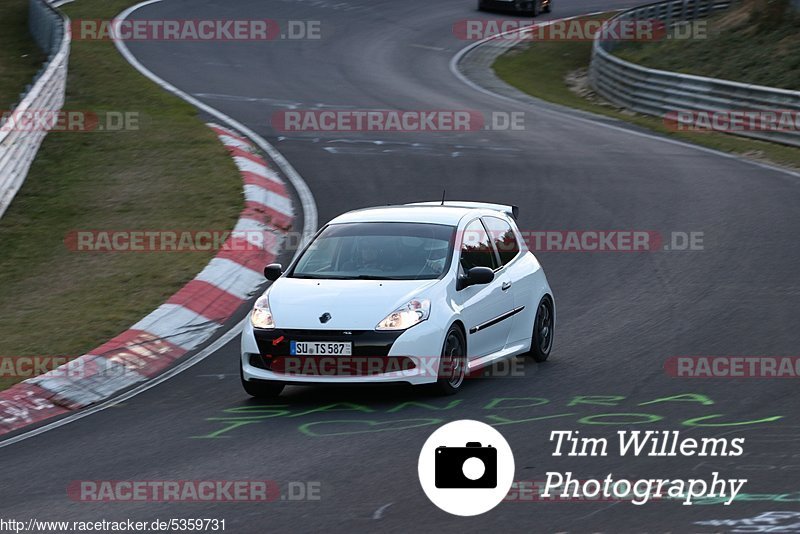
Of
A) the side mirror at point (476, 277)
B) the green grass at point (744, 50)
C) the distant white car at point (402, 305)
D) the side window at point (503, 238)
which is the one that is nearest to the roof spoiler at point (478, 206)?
the distant white car at point (402, 305)

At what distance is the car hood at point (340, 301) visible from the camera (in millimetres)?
9617

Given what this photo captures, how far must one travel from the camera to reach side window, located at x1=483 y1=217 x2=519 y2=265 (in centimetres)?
1133

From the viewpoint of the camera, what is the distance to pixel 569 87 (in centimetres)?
3381

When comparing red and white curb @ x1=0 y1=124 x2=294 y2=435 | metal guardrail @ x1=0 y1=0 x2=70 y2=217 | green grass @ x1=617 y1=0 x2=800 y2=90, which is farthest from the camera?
green grass @ x1=617 y1=0 x2=800 y2=90

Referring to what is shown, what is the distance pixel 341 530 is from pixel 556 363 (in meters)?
4.78

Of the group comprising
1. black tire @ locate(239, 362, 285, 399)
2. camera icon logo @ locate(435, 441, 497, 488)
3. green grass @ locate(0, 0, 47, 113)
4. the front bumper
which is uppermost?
camera icon logo @ locate(435, 441, 497, 488)

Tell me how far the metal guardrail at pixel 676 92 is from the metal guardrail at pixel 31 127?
12.0 meters

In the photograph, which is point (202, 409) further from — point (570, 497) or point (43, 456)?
point (570, 497)

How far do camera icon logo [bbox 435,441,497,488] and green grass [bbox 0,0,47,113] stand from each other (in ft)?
63.9

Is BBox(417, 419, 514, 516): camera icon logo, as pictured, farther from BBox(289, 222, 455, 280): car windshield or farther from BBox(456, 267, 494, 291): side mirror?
BBox(289, 222, 455, 280): car windshield

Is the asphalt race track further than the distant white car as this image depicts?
No

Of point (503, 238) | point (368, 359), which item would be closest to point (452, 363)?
point (368, 359)

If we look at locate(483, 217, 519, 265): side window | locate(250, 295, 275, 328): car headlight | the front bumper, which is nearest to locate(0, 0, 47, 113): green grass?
locate(483, 217, 519, 265): side window

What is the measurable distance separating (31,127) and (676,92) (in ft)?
44.2
